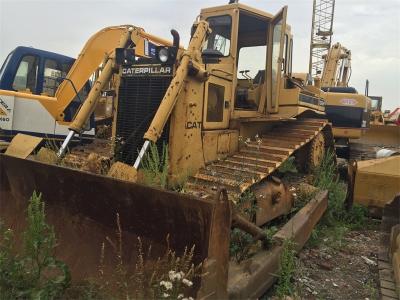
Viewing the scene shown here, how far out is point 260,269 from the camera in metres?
3.21

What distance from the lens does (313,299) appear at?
3.46 m

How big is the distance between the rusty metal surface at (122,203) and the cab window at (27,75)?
4967mm

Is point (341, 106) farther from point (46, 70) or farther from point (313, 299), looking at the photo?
point (313, 299)

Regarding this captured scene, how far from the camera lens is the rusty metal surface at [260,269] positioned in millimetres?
2959

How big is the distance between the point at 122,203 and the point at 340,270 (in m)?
2.29

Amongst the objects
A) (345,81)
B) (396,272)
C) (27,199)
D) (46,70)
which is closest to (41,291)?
(27,199)

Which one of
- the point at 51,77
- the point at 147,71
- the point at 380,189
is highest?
the point at 51,77

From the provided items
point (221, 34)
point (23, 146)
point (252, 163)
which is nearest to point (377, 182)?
point (252, 163)

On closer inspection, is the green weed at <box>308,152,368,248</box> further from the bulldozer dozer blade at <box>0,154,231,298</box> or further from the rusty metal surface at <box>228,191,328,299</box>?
the bulldozer dozer blade at <box>0,154,231,298</box>

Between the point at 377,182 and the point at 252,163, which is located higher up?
the point at 252,163

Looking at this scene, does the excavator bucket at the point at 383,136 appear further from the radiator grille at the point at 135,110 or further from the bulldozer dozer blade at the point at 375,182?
the radiator grille at the point at 135,110

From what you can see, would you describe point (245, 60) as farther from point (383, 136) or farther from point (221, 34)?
point (383, 136)

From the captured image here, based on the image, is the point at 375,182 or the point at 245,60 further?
the point at 245,60

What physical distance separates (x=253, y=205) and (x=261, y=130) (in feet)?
6.67
